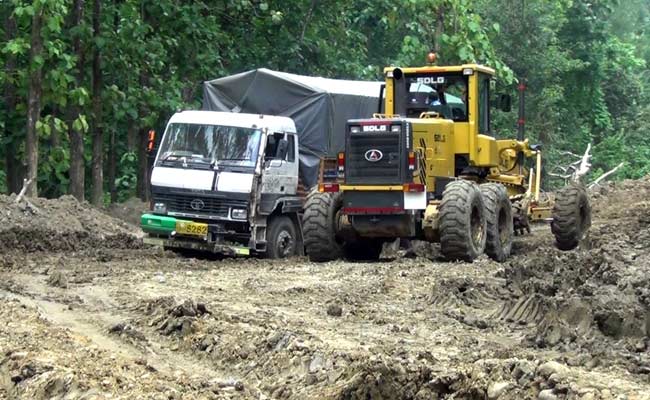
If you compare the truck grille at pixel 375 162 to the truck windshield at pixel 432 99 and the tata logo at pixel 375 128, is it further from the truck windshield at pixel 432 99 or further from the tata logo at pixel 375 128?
the truck windshield at pixel 432 99

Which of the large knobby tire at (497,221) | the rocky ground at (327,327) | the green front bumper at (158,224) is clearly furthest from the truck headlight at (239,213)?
the large knobby tire at (497,221)

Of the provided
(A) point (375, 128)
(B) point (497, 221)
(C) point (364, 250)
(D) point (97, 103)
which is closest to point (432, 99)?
(A) point (375, 128)

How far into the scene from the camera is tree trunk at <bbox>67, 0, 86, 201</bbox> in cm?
2352

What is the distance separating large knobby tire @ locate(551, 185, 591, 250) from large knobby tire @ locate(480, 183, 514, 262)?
42.9 inches

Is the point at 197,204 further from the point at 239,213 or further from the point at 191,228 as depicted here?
the point at 239,213

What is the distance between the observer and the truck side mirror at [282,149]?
1902cm

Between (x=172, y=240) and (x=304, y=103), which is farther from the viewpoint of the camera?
(x=304, y=103)

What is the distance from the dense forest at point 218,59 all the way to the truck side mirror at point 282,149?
13.0ft

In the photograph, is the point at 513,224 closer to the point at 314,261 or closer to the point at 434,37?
the point at 314,261

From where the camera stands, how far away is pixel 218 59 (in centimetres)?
2742

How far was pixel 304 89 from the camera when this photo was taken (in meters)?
20.8

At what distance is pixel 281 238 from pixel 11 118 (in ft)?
33.1

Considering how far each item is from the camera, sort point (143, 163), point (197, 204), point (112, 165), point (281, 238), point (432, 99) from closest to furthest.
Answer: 1. point (197, 204)
2. point (432, 99)
3. point (281, 238)
4. point (143, 163)
5. point (112, 165)

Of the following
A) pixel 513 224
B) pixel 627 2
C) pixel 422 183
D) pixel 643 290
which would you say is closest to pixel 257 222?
pixel 422 183
